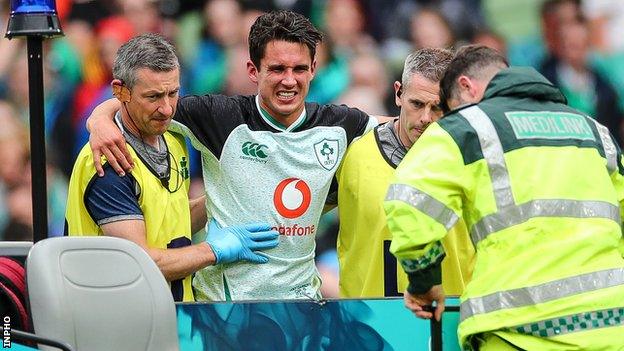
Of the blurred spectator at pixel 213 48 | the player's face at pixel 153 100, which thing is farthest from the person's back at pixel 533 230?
the blurred spectator at pixel 213 48

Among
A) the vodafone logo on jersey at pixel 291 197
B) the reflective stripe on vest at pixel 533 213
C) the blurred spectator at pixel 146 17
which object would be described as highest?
the blurred spectator at pixel 146 17

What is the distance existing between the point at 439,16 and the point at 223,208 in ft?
8.42

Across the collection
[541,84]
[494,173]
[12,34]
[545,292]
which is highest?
[12,34]

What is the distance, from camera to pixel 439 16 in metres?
7.89

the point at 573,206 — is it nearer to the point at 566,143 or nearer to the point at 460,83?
the point at 566,143

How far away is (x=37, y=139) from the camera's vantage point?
5.70 metres

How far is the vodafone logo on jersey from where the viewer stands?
573 centimetres

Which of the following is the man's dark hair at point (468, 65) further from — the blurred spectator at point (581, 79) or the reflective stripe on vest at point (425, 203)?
the blurred spectator at point (581, 79)

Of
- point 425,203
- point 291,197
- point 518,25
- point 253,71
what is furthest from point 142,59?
point 518,25

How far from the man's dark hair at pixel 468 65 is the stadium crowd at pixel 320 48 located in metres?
2.97

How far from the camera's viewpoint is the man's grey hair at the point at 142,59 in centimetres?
558

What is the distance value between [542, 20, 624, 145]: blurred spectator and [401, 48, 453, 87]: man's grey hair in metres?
2.00

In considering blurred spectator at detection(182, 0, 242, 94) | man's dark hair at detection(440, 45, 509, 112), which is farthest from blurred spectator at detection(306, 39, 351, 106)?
man's dark hair at detection(440, 45, 509, 112)

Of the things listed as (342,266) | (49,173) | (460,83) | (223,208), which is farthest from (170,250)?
(49,173)
